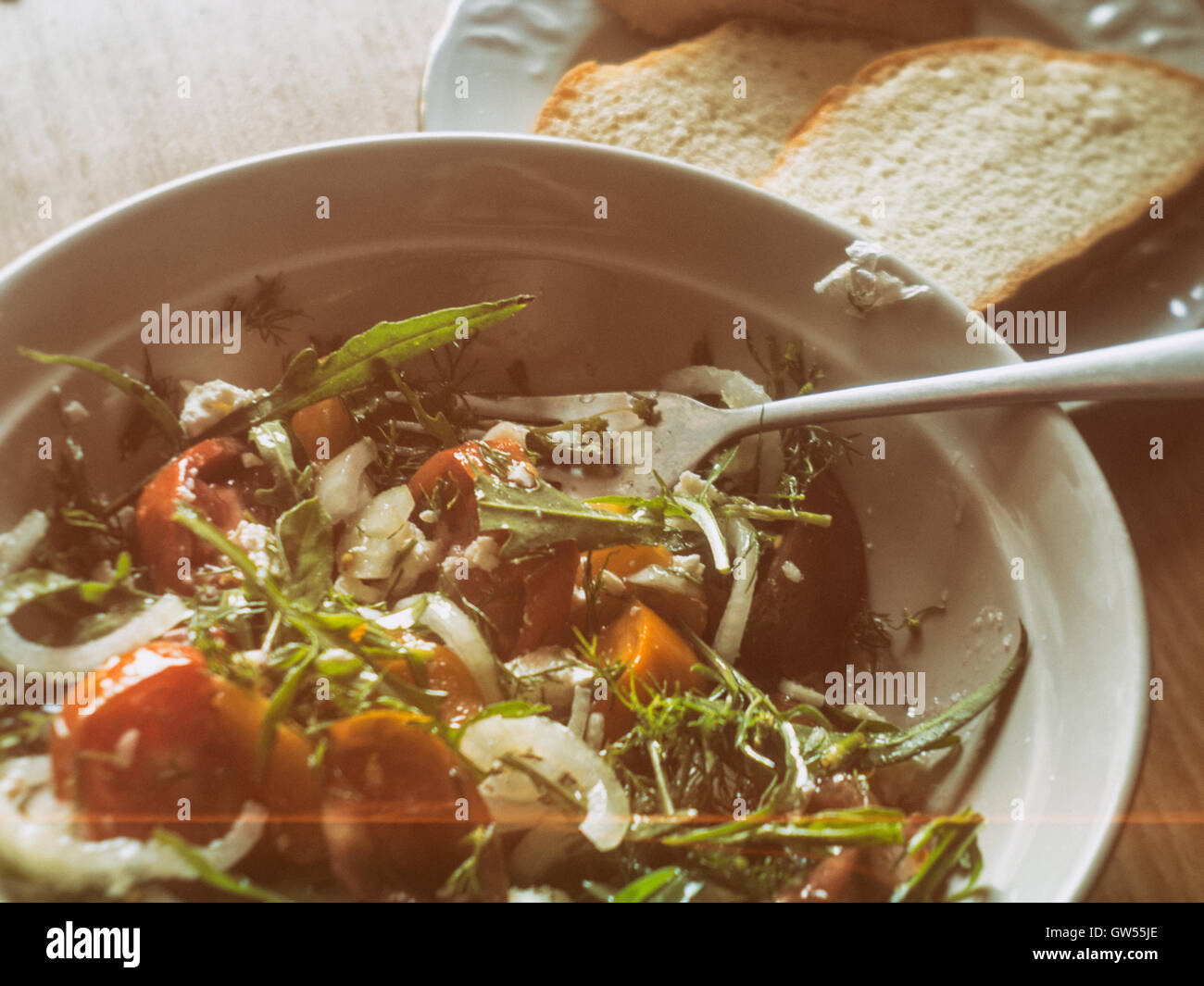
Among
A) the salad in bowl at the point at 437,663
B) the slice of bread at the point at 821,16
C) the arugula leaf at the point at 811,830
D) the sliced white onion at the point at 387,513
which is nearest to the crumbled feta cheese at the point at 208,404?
the salad in bowl at the point at 437,663

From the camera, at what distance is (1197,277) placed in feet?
5.16

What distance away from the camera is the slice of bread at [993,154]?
171 cm

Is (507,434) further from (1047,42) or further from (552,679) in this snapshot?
(1047,42)

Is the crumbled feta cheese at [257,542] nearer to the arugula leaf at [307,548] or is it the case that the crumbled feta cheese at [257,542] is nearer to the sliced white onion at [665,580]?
the arugula leaf at [307,548]

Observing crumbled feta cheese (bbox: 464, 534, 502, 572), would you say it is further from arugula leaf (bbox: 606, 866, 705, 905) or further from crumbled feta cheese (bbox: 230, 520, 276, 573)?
arugula leaf (bbox: 606, 866, 705, 905)

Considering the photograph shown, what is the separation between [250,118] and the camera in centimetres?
179

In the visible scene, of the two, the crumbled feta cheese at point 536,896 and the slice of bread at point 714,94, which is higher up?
the slice of bread at point 714,94

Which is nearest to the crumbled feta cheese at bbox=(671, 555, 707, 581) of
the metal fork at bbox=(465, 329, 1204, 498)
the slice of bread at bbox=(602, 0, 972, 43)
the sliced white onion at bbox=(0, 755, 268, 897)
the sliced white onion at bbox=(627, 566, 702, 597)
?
the sliced white onion at bbox=(627, 566, 702, 597)

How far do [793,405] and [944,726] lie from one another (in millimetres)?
437

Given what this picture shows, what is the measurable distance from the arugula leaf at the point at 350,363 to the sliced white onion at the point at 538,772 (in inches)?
19.7

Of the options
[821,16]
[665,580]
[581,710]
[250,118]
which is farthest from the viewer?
[821,16]

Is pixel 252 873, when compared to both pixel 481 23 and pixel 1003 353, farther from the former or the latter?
pixel 481 23

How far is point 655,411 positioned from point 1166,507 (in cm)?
87

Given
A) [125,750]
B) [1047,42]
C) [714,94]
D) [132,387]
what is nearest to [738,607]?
[125,750]
